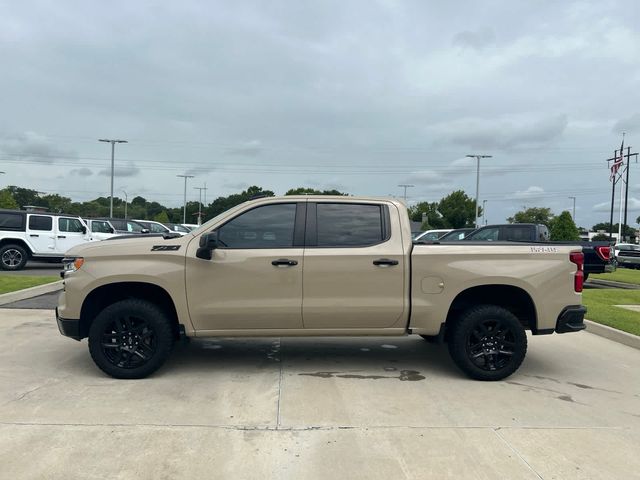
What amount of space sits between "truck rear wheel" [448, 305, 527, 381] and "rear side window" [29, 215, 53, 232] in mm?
14871

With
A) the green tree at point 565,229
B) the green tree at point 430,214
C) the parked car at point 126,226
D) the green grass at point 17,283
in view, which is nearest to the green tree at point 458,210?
the green tree at point 430,214

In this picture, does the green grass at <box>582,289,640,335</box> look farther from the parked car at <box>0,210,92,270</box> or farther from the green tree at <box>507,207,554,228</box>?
the green tree at <box>507,207,554,228</box>

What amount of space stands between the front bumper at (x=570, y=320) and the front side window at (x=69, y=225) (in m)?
15.6

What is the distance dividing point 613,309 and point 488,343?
5259 mm

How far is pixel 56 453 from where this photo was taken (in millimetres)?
3572

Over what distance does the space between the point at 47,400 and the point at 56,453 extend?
1174 mm

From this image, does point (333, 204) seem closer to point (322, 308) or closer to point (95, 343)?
→ point (322, 308)

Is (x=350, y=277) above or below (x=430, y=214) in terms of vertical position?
below

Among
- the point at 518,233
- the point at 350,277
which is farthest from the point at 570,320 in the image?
the point at 518,233

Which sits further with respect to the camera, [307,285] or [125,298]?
[125,298]

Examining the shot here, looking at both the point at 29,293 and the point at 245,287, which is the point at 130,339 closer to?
the point at 245,287

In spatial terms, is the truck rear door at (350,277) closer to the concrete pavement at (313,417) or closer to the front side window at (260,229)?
the front side window at (260,229)

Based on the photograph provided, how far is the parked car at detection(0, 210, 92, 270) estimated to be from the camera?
51.6 feet

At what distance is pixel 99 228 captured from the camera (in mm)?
18922
